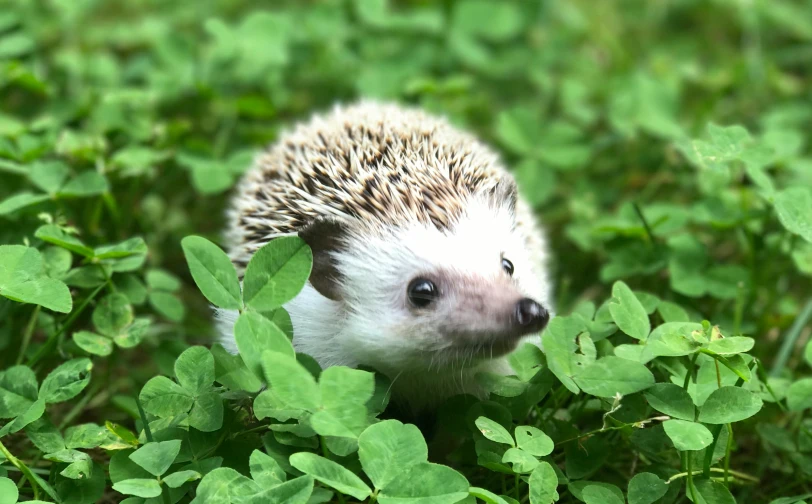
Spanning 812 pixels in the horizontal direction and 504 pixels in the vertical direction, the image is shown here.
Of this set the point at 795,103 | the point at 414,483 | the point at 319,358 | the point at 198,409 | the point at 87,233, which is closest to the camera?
the point at 414,483

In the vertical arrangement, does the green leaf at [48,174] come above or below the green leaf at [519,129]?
above

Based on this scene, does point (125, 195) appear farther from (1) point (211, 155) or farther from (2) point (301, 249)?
(2) point (301, 249)

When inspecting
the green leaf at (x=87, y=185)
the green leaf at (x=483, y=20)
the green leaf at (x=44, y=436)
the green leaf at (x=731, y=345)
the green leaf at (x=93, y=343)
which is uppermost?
the green leaf at (x=483, y=20)

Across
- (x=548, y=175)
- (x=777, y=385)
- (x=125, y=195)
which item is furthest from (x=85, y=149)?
(x=777, y=385)

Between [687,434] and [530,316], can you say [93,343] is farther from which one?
[687,434]

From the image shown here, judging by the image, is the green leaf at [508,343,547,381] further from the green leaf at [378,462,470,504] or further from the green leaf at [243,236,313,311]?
the green leaf at [243,236,313,311]

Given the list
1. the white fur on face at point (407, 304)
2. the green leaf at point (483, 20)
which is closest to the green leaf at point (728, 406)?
the white fur on face at point (407, 304)

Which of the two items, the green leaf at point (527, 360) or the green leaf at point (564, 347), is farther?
the green leaf at point (527, 360)

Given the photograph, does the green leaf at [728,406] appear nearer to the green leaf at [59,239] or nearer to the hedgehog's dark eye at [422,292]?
the hedgehog's dark eye at [422,292]
